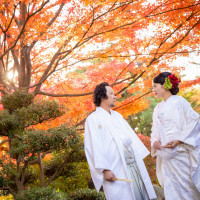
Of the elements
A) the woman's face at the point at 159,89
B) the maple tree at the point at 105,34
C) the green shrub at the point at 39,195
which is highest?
the maple tree at the point at 105,34

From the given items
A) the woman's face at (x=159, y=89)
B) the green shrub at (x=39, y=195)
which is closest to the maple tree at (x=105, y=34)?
the green shrub at (x=39, y=195)

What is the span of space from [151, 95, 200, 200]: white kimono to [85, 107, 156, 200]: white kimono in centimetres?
37

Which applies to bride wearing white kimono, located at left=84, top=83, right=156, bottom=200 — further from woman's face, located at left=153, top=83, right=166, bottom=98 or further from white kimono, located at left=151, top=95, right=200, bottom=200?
woman's face, located at left=153, top=83, right=166, bottom=98

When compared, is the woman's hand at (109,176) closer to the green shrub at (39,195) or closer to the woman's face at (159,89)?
the woman's face at (159,89)

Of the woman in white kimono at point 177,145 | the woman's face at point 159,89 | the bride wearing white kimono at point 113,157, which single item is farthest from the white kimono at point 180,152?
the bride wearing white kimono at point 113,157

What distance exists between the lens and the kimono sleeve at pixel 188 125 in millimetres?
2908

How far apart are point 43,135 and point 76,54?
2.50 metres

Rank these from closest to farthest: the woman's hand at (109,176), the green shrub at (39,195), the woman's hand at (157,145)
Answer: the woman's hand at (109,176) → the woman's hand at (157,145) → the green shrub at (39,195)

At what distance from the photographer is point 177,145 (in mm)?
2943

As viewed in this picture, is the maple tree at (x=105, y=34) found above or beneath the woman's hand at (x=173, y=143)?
above

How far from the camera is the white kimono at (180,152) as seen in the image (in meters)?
2.87

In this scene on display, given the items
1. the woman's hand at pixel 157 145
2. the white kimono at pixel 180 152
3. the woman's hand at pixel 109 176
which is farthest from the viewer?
the woman's hand at pixel 157 145

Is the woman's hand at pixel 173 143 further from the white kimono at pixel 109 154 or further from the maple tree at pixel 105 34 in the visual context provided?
the maple tree at pixel 105 34

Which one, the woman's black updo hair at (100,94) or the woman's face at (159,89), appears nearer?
the woman's black updo hair at (100,94)
